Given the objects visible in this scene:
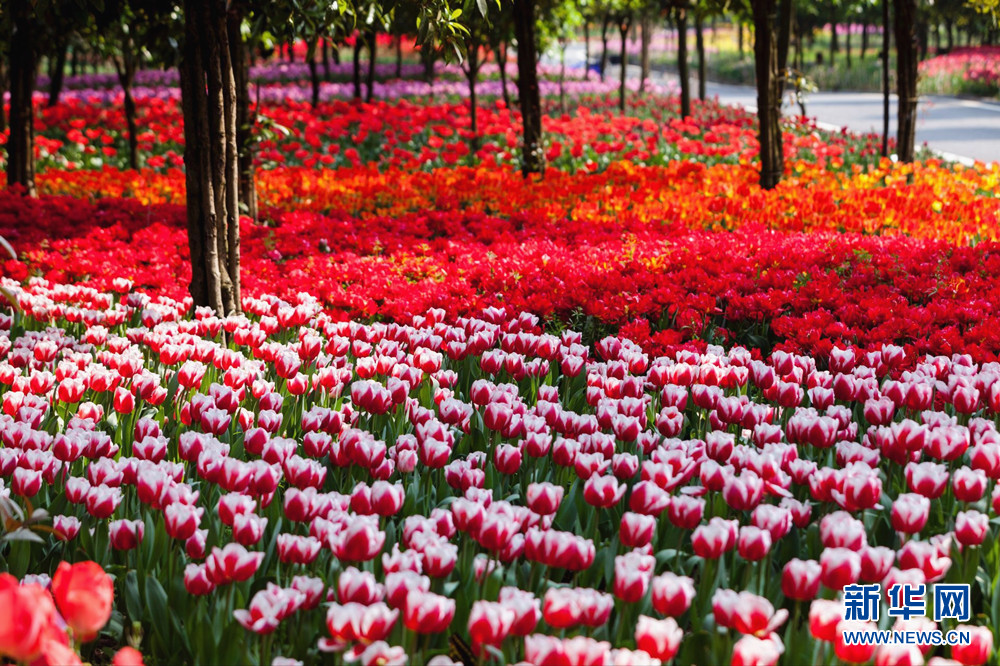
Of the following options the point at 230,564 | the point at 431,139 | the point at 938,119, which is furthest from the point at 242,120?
the point at 938,119

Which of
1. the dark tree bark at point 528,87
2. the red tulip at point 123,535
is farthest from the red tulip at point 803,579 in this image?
the dark tree bark at point 528,87

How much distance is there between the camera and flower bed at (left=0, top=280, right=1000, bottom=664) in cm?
210

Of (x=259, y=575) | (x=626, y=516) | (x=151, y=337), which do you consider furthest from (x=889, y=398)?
(x=151, y=337)

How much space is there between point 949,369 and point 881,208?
16.5ft

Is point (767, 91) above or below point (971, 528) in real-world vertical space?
above

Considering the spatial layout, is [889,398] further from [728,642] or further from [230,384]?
[230,384]

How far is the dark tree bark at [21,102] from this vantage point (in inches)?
396

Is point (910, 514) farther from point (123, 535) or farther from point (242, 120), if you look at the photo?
point (242, 120)

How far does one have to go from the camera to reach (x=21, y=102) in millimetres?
10188

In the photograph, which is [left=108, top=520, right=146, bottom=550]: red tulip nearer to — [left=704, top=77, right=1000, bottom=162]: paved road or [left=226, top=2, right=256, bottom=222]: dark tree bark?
[left=226, top=2, right=256, bottom=222]: dark tree bark

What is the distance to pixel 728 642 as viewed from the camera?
213cm

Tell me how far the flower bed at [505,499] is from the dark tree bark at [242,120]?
4474mm

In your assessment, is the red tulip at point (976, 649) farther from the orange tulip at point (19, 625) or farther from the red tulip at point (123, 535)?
the red tulip at point (123, 535)

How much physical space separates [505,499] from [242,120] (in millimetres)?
6410
